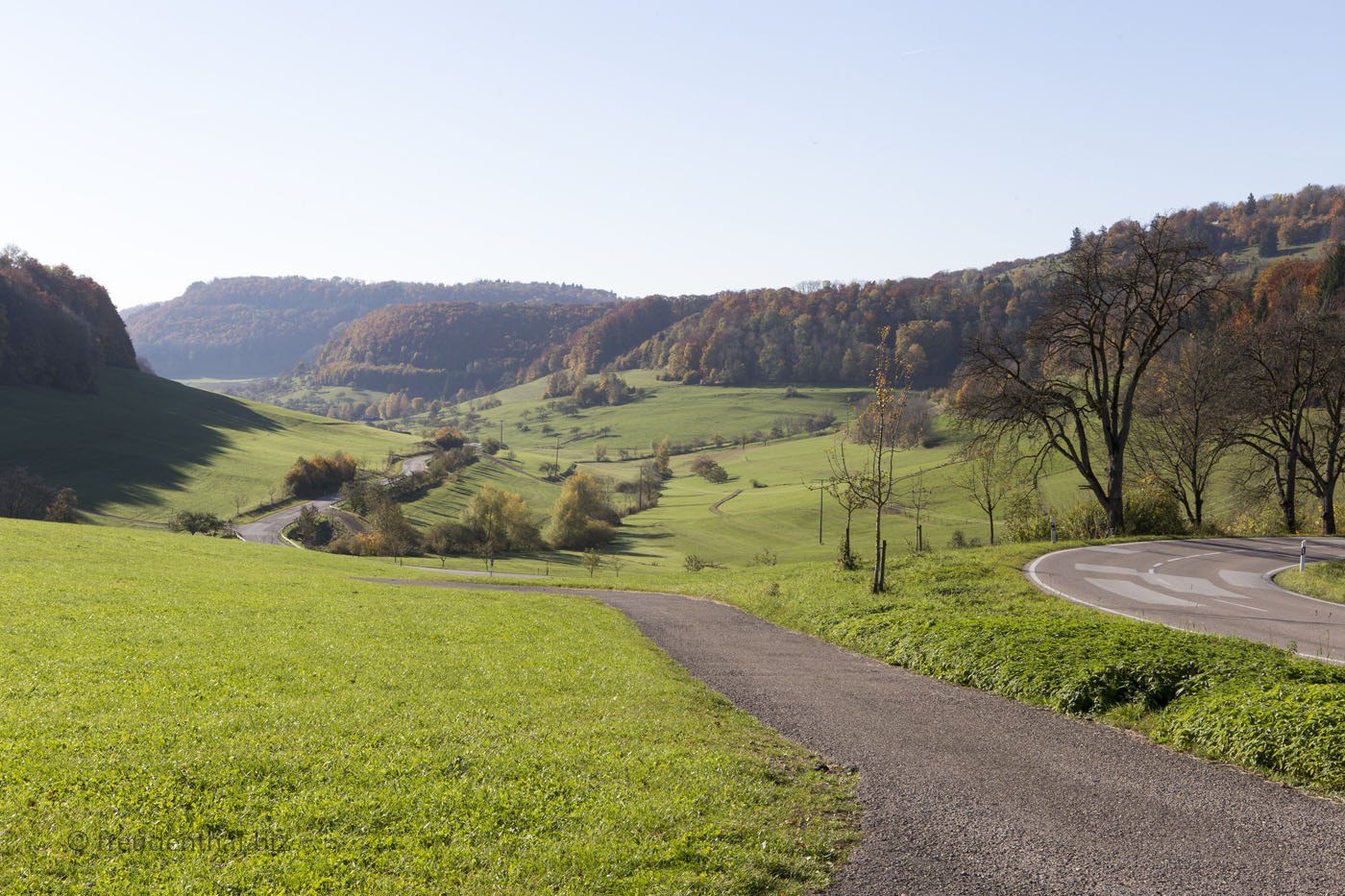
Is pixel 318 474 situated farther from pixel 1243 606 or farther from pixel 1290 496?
pixel 1243 606

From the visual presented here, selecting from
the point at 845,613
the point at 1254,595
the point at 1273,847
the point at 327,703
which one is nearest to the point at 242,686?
the point at 327,703

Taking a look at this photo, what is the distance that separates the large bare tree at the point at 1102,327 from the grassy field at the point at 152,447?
9447 cm

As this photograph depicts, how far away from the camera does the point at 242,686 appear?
12172 millimetres

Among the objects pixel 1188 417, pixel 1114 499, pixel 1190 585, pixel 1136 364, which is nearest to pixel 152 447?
pixel 1136 364

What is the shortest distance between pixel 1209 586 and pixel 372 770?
22101 mm

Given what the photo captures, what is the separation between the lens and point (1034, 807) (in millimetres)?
8844

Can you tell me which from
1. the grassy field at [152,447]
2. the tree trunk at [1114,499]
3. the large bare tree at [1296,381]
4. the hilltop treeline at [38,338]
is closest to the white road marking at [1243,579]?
the tree trunk at [1114,499]

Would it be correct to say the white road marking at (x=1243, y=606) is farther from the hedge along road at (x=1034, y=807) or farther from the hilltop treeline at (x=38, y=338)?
the hilltop treeline at (x=38, y=338)

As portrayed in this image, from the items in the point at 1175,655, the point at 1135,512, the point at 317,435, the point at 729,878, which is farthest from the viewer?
the point at 317,435

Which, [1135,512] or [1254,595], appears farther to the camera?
[1135,512]

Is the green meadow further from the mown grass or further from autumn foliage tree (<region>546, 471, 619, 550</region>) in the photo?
the mown grass

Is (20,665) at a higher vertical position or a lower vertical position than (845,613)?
higher

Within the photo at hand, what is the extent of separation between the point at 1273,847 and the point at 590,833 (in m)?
6.52

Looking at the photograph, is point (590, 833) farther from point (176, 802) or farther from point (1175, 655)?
point (1175, 655)
